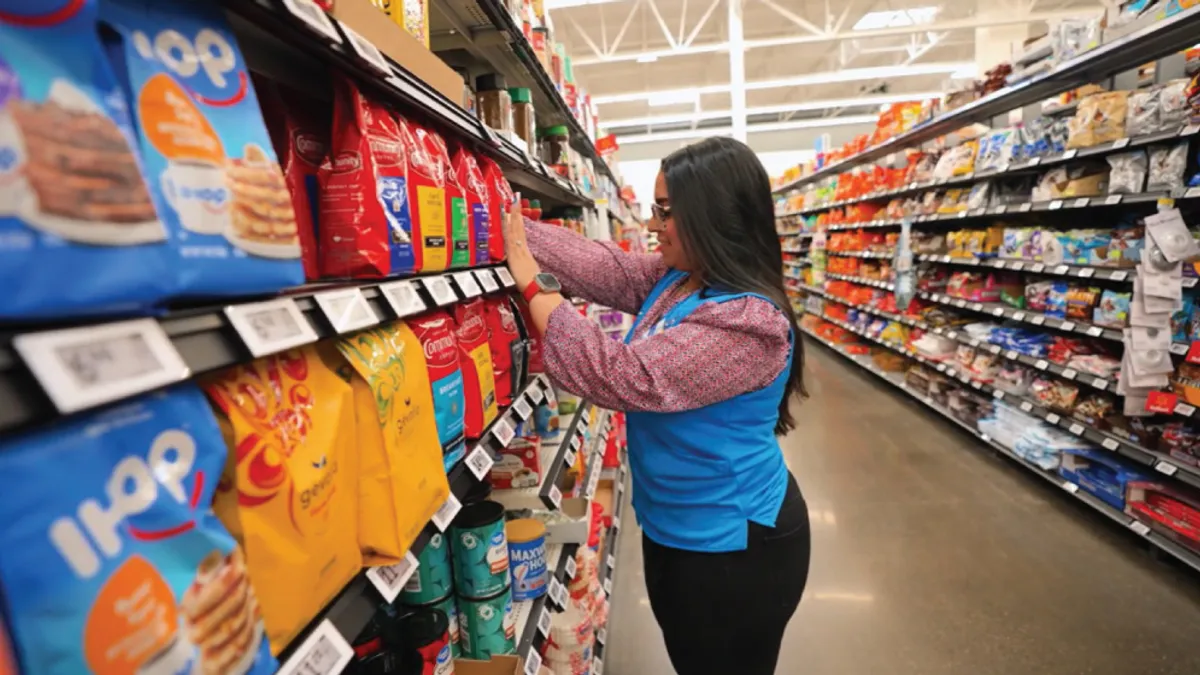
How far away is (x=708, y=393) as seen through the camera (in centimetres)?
125

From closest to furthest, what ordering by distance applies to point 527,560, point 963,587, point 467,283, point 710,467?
point 467,283 < point 710,467 < point 527,560 < point 963,587

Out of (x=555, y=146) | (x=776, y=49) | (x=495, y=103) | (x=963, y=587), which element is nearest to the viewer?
(x=495, y=103)

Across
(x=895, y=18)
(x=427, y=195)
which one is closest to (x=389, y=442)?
(x=427, y=195)

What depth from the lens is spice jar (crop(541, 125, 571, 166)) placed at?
8.38ft

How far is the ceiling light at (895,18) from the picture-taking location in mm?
10547

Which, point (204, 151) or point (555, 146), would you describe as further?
point (555, 146)

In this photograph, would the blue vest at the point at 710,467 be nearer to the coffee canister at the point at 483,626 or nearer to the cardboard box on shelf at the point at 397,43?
the coffee canister at the point at 483,626

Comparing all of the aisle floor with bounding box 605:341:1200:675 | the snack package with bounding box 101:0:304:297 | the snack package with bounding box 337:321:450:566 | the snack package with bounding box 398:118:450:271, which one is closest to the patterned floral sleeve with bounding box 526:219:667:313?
the snack package with bounding box 398:118:450:271

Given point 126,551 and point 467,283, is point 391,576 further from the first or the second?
point 467,283

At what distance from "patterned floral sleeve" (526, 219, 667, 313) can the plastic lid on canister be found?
0.65 metres

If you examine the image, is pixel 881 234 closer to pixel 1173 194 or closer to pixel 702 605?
pixel 1173 194

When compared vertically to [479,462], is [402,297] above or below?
above

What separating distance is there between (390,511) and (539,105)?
229cm

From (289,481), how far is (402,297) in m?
0.33
